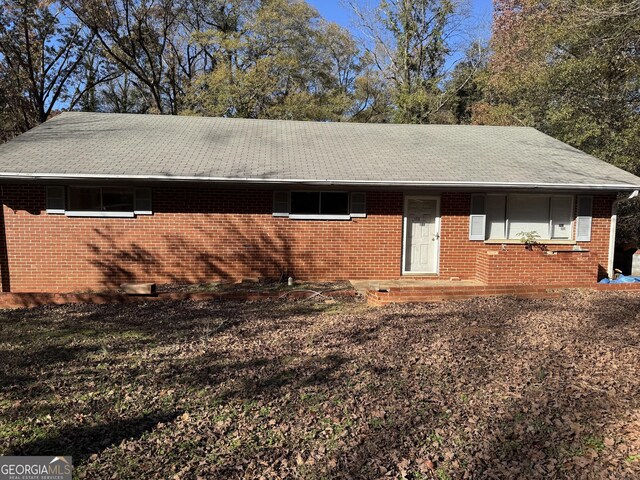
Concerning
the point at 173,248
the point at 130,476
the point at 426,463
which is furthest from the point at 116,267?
the point at 426,463

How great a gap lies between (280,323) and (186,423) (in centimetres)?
334

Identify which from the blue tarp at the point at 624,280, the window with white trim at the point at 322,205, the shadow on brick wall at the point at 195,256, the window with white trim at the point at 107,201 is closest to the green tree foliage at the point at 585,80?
the blue tarp at the point at 624,280

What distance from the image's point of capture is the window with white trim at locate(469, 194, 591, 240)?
11.4 meters

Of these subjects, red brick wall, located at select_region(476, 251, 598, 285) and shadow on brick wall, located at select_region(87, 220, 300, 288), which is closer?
red brick wall, located at select_region(476, 251, 598, 285)

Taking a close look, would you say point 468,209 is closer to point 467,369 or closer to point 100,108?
point 467,369

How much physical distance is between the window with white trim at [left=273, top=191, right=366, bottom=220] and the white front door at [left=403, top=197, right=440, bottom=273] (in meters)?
1.22

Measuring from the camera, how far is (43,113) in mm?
25734

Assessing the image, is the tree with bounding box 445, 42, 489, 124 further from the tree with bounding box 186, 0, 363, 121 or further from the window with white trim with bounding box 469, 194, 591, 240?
the window with white trim with bounding box 469, 194, 591, 240

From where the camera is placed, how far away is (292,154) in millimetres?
11609

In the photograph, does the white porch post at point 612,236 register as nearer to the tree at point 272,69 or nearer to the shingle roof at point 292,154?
the shingle roof at point 292,154

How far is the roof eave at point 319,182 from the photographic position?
931 cm

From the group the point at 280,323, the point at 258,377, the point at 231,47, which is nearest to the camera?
the point at 258,377

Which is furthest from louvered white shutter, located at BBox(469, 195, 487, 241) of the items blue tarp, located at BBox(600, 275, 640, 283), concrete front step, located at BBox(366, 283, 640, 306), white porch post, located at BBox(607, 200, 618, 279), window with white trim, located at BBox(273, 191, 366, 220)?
white porch post, located at BBox(607, 200, 618, 279)

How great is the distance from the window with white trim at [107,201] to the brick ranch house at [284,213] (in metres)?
0.02
